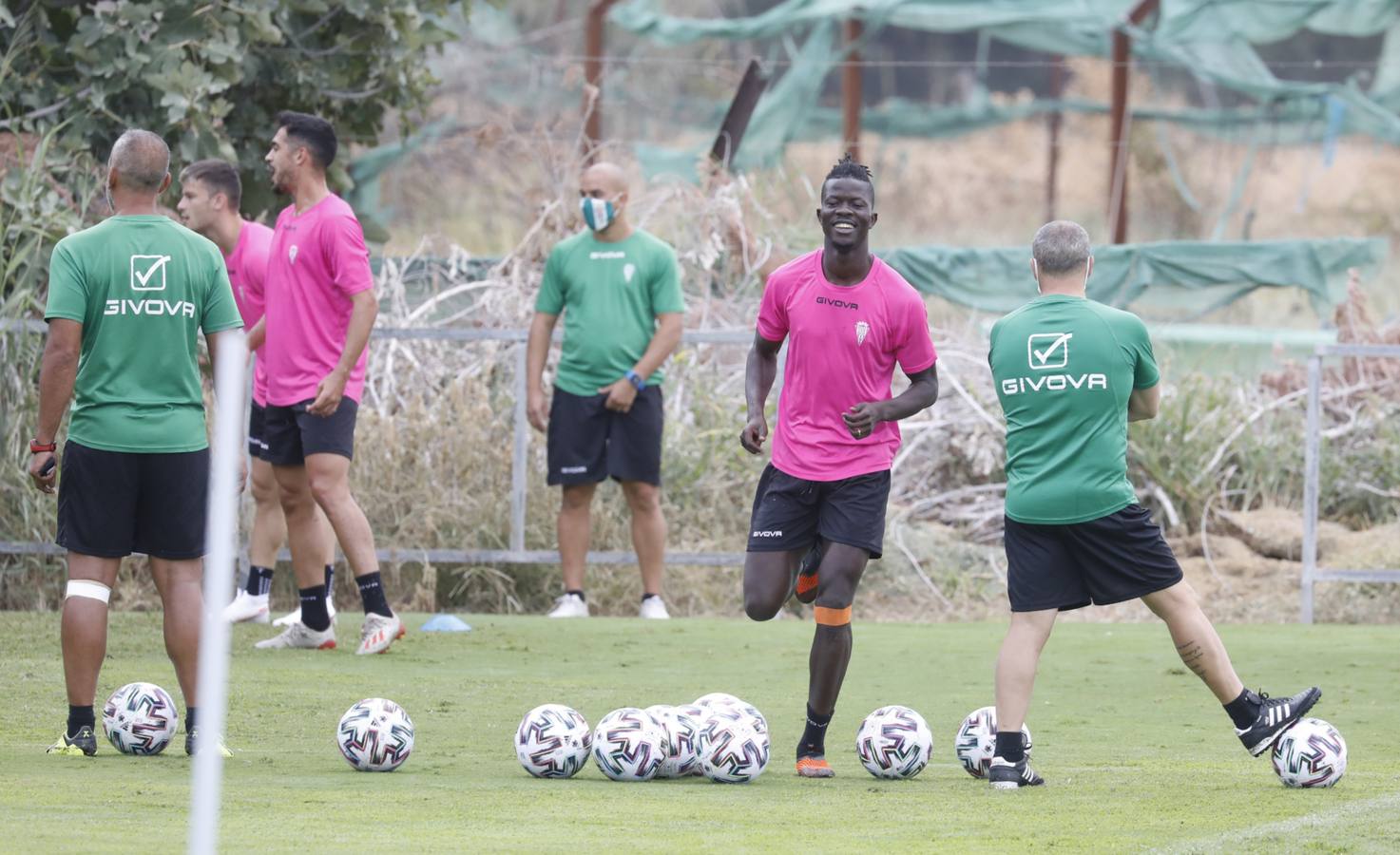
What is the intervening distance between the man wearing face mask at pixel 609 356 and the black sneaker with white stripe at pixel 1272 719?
558 cm

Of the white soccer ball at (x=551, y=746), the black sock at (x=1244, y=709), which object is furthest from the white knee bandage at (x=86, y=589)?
the black sock at (x=1244, y=709)

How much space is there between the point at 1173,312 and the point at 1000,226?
16249 mm

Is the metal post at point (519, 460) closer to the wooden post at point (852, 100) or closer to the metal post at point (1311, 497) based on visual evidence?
the metal post at point (1311, 497)

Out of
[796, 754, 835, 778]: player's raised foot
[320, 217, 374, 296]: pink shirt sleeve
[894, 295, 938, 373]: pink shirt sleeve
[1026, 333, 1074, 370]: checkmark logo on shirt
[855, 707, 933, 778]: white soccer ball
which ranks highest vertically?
[320, 217, 374, 296]: pink shirt sleeve

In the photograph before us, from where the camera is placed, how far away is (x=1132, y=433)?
1402cm

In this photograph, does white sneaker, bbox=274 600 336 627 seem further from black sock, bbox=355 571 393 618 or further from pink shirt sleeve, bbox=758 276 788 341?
pink shirt sleeve, bbox=758 276 788 341

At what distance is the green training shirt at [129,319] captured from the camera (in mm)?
6973

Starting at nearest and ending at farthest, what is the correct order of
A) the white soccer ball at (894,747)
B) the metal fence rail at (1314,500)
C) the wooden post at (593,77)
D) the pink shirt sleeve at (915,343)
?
1. the white soccer ball at (894,747)
2. the pink shirt sleeve at (915,343)
3. the metal fence rail at (1314,500)
4. the wooden post at (593,77)

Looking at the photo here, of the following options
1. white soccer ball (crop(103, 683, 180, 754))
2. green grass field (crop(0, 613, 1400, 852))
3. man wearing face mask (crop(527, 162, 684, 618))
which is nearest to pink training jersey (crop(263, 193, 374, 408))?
green grass field (crop(0, 613, 1400, 852))

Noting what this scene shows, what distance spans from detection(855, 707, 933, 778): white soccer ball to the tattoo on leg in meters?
0.90

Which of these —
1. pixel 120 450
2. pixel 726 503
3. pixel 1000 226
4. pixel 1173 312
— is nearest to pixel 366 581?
pixel 120 450

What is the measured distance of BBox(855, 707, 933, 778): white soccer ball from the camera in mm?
6871

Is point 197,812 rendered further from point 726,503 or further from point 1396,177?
point 1396,177

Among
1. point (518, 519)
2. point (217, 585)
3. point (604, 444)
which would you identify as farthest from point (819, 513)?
point (518, 519)
